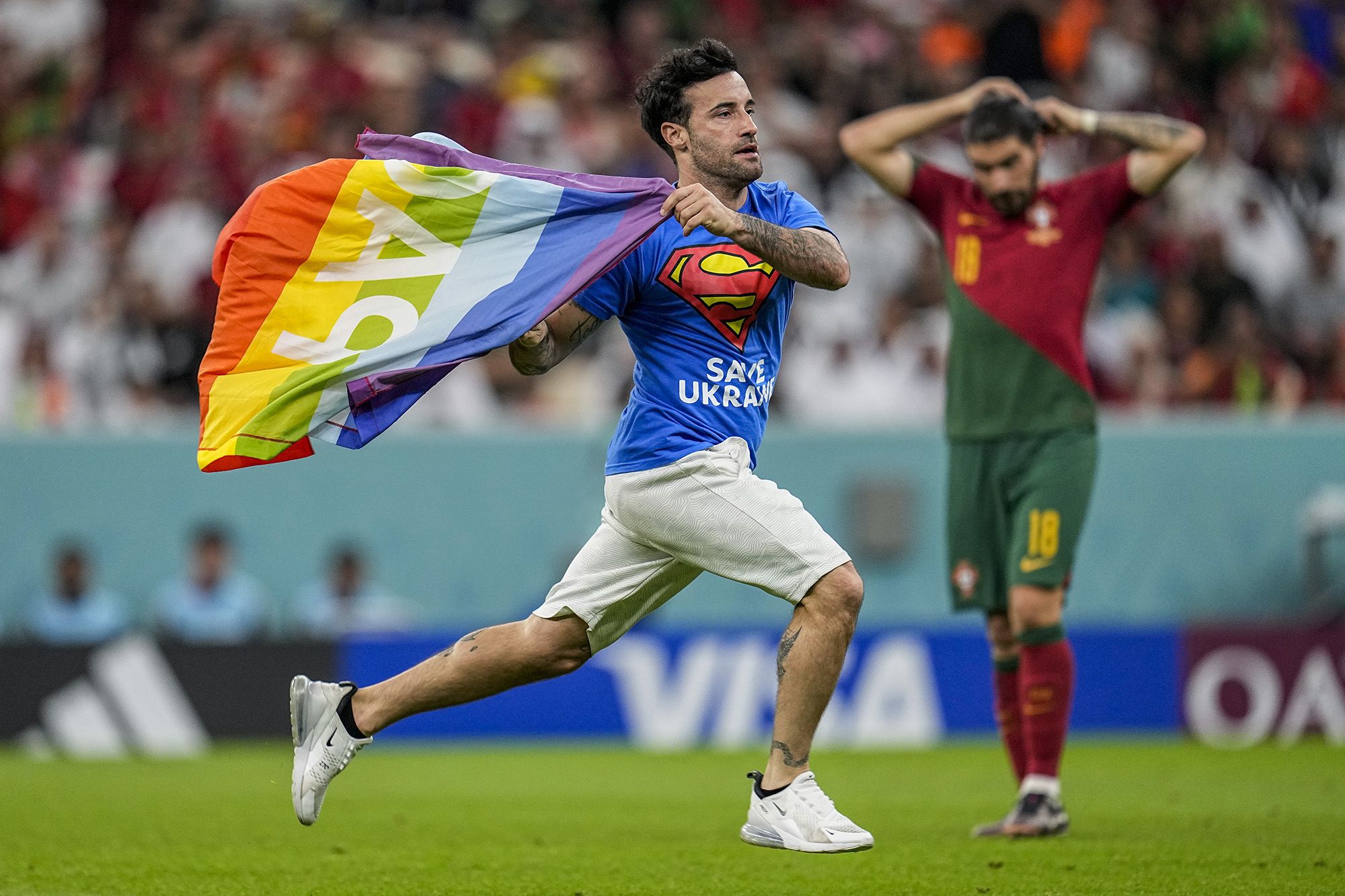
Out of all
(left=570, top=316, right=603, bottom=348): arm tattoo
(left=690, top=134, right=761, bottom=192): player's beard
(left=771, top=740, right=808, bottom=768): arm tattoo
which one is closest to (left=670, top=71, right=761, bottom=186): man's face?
(left=690, top=134, right=761, bottom=192): player's beard

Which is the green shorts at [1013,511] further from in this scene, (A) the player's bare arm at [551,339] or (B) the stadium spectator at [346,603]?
(B) the stadium spectator at [346,603]

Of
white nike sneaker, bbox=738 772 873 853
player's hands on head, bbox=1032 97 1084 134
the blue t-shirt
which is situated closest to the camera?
white nike sneaker, bbox=738 772 873 853

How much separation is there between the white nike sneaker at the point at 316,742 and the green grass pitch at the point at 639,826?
12.2 inches

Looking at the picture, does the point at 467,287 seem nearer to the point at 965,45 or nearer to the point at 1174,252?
the point at 1174,252

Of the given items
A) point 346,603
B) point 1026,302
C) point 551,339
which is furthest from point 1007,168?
point 346,603

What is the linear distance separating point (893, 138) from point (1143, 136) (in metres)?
1.11

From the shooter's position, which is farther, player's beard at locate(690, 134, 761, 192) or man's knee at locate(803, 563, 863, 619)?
player's beard at locate(690, 134, 761, 192)

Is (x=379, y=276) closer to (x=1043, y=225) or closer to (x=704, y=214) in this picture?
(x=704, y=214)

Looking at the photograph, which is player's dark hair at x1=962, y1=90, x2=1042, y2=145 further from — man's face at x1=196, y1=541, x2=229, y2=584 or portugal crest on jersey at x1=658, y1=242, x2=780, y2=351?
man's face at x1=196, y1=541, x2=229, y2=584

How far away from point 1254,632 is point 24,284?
33.5 feet

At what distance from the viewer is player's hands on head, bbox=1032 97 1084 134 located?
26.3 feet

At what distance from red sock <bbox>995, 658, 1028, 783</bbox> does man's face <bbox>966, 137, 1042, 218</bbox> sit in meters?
2.07

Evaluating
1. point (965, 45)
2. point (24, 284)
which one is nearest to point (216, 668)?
point (24, 284)

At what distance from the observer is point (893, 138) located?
8.34 m
